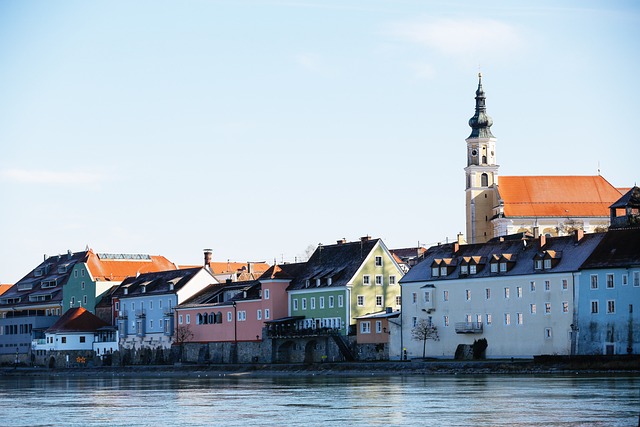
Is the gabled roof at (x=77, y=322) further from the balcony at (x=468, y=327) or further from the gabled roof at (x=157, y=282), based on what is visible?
the balcony at (x=468, y=327)

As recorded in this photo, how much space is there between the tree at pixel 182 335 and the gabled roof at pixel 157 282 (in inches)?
168

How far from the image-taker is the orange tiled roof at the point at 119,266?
14188 cm

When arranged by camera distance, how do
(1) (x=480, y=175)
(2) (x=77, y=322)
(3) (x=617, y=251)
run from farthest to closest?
(1) (x=480, y=175) → (2) (x=77, y=322) → (3) (x=617, y=251)

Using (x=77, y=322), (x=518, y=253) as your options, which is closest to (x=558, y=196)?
(x=77, y=322)

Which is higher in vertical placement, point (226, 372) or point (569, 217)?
point (569, 217)

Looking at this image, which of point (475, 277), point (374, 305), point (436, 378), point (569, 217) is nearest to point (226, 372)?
point (374, 305)

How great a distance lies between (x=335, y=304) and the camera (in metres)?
109

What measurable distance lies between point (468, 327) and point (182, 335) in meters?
34.3

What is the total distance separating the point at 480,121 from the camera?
176500mm

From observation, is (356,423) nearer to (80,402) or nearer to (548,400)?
(548,400)

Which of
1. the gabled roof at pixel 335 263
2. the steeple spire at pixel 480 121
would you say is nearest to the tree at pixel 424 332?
the gabled roof at pixel 335 263

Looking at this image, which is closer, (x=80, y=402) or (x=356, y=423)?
(x=356, y=423)

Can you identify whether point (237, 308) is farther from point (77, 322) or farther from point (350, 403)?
point (350, 403)

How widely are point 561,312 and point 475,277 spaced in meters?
7.99
